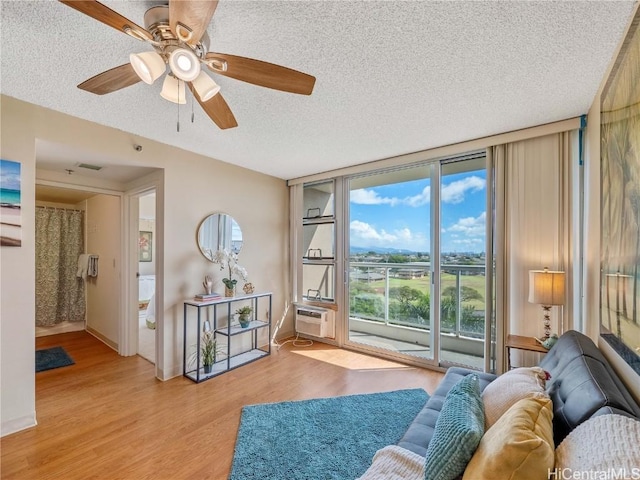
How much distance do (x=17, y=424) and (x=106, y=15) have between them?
8.99 feet

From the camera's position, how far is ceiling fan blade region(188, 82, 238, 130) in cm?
163

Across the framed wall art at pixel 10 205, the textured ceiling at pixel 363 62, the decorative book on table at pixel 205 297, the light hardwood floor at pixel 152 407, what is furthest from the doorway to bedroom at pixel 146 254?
the textured ceiling at pixel 363 62

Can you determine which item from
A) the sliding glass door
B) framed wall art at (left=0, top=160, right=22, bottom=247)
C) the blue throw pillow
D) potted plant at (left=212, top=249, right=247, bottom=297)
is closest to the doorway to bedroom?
potted plant at (left=212, top=249, right=247, bottom=297)

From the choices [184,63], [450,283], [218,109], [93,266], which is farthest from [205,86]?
[93,266]

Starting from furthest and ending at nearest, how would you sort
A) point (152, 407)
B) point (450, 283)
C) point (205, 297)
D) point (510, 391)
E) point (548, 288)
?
point (450, 283) < point (205, 297) < point (152, 407) < point (548, 288) < point (510, 391)

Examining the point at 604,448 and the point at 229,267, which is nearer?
the point at 604,448

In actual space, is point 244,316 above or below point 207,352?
above

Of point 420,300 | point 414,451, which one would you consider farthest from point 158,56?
point 420,300

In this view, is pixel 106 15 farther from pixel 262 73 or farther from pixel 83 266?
pixel 83 266

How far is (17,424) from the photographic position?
81.1 inches

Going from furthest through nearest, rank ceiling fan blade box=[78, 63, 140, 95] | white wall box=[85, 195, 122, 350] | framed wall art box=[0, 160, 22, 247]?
white wall box=[85, 195, 122, 350] → framed wall art box=[0, 160, 22, 247] → ceiling fan blade box=[78, 63, 140, 95]

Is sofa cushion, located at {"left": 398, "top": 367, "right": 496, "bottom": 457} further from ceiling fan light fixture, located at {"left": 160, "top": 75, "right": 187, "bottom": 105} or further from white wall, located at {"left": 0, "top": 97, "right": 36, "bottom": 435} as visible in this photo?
white wall, located at {"left": 0, "top": 97, "right": 36, "bottom": 435}

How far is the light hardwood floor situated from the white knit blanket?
1.06 metres

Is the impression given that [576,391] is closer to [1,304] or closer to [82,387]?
[1,304]
